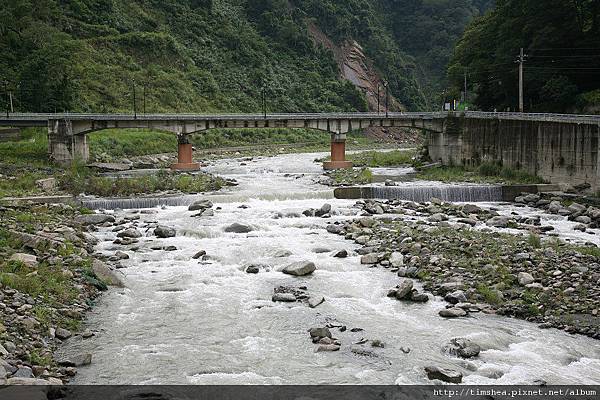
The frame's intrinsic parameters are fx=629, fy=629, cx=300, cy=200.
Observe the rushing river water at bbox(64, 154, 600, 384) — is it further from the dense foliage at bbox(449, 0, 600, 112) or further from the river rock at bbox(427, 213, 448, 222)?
the dense foliage at bbox(449, 0, 600, 112)

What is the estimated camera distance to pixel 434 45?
625 ft

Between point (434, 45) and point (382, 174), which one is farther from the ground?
point (434, 45)

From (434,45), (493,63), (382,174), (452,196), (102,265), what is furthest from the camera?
(434,45)

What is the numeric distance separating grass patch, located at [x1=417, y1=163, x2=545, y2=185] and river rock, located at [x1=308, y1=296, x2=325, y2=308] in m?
31.0

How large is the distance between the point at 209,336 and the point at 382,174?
42715 millimetres

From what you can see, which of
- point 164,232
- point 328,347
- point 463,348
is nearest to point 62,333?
point 328,347

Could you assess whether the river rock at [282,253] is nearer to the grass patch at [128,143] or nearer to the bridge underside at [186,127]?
the bridge underside at [186,127]

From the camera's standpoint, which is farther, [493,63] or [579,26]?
[493,63]

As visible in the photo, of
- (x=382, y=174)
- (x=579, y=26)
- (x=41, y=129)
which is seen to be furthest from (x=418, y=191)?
(x=41, y=129)

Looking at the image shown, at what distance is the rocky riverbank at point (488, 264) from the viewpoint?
792 inches

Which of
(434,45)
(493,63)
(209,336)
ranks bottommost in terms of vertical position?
(209,336)

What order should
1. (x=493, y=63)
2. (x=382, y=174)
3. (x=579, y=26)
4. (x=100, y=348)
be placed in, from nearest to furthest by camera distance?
(x=100, y=348)
(x=579, y=26)
(x=382, y=174)
(x=493, y=63)

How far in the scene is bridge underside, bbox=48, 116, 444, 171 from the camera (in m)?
60.0

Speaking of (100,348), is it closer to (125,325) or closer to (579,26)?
(125,325)
